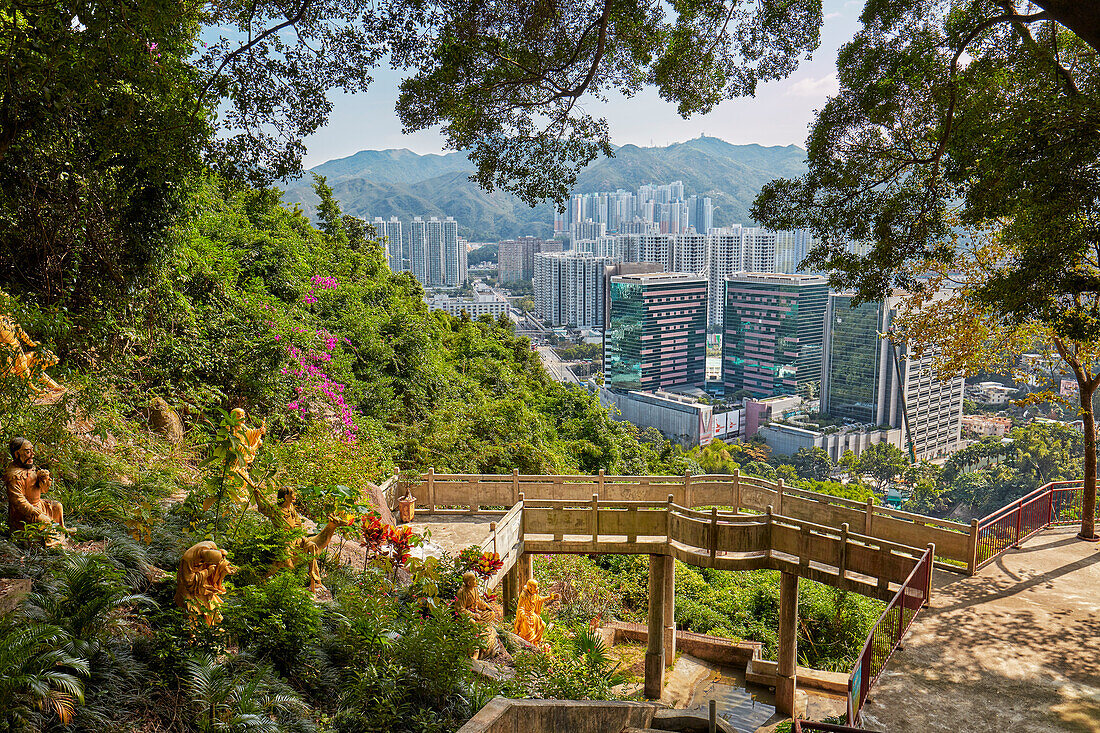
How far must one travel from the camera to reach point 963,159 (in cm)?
791

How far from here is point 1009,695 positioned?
6.42 metres

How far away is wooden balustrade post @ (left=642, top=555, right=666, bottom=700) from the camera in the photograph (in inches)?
468

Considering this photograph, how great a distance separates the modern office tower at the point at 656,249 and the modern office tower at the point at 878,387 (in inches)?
2346

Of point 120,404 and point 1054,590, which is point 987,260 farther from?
point 120,404

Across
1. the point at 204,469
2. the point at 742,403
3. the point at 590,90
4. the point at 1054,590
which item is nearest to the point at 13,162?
the point at 204,469

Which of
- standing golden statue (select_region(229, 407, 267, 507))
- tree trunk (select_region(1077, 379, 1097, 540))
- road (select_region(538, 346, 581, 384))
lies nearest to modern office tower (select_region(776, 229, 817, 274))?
road (select_region(538, 346, 581, 384))

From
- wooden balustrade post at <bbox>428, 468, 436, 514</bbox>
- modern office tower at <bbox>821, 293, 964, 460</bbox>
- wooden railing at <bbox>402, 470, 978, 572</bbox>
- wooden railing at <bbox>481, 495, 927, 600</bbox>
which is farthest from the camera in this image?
modern office tower at <bbox>821, 293, 964, 460</bbox>

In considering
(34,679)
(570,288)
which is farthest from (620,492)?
(570,288)

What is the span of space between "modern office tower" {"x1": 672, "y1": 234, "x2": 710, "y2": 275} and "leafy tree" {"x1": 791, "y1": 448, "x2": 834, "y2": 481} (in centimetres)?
7669

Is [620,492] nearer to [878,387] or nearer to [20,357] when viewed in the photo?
[20,357]

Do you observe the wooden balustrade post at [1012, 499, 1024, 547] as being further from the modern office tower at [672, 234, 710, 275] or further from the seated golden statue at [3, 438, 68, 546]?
the modern office tower at [672, 234, 710, 275]

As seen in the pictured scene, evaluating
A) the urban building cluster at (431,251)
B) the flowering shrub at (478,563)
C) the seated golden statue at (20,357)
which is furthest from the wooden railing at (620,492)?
the urban building cluster at (431,251)

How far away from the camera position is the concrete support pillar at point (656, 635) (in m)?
11.9

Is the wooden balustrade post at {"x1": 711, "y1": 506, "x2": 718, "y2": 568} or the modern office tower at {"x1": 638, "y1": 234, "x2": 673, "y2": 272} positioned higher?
the modern office tower at {"x1": 638, "y1": 234, "x2": 673, "y2": 272}
